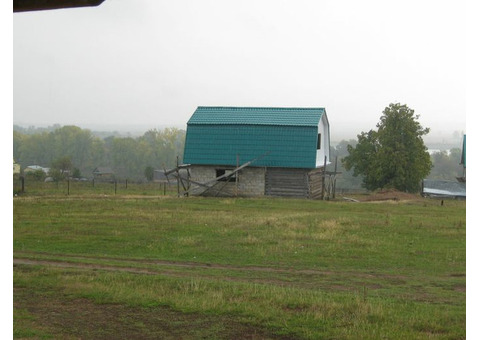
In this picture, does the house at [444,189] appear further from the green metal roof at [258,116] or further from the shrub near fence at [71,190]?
the shrub near fence at [71,190]

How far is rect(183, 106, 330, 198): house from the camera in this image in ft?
132

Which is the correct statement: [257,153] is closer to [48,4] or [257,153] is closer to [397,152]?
[397,152]

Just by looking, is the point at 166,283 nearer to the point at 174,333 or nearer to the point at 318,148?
the point at 174,333

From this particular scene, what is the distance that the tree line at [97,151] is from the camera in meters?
137

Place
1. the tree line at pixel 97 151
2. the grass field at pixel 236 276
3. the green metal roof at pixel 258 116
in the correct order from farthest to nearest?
the tree line at pixel 97 151 < the green metal roof at pixel 258 116 < the grass field at pixel 236 276

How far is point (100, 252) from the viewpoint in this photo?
17.5 meters

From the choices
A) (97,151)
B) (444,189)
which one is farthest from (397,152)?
(97,151)

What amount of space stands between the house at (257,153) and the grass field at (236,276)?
13285 millimetres

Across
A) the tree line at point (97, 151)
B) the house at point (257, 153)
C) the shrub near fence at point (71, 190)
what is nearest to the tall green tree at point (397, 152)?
Answer: the house at point (257, 153)

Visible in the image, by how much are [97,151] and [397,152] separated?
4240 inches

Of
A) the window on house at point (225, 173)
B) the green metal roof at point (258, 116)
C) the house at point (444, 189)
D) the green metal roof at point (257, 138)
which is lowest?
the house at point (444, 189)

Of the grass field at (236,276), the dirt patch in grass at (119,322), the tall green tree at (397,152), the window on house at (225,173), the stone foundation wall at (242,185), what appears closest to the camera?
the dirt patch in grass at (119,322)

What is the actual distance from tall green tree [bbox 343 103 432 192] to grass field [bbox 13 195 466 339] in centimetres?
2265

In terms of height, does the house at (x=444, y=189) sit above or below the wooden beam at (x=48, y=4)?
below
